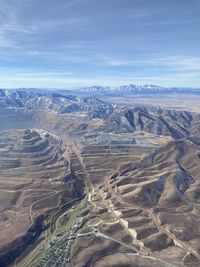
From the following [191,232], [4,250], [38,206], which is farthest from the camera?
[38,206]

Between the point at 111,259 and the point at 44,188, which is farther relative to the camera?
the point at 44,188

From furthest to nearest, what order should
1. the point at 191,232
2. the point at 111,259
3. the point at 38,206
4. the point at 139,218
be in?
the point at 38,206 < the point at 139,218 < the point at 191,232 < the point at 111,259

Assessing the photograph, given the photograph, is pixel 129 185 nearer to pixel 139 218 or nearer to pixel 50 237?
pixel 139 218

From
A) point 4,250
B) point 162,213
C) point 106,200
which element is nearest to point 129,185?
point 106,200

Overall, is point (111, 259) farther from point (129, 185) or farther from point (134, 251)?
point (129, 185)

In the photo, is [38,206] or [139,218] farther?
[38,206]

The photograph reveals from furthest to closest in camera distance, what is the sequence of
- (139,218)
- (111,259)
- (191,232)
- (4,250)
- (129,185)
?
(129,185), (139,218), (191,232), (4,250), (111,259)

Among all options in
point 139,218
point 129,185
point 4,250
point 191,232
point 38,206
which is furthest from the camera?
Answer: point 129,185

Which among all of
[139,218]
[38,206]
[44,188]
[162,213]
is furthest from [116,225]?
[44,188]
